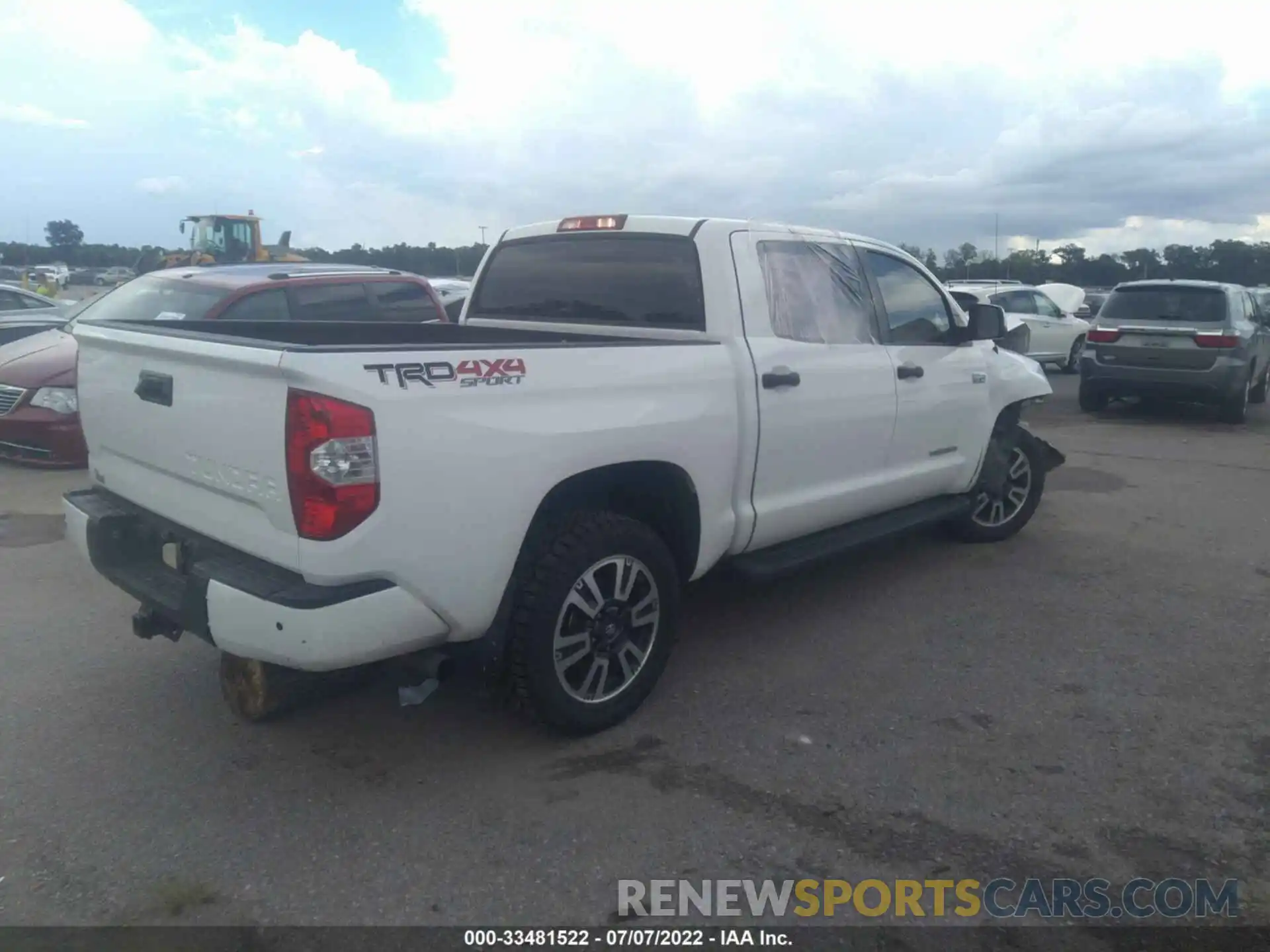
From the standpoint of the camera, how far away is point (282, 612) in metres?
2.94

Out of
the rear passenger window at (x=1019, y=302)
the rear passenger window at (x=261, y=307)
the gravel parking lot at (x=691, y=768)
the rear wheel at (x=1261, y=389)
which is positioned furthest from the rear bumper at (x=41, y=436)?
the rear passenger window at (x=1019, y=302)

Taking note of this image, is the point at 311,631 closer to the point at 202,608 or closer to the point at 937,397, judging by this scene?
the point at 202,608

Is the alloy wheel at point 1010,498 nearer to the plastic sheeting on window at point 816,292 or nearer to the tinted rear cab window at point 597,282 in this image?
the plastic sheeting on window at point 816,292

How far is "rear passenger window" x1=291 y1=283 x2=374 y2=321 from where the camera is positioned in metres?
8.30

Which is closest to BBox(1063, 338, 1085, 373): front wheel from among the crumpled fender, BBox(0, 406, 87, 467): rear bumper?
the crumpled fender

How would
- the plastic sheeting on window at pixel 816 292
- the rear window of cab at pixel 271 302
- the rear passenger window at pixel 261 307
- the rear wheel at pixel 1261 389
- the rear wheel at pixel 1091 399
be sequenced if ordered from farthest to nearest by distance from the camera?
the rear wheel at pixel 1261 389 → the rear wheel at pixel 1091 399 → the rear window of cab at pixel 271 302 → the rear passenger window at pixel 261 307 → the plastic sheeting on window at pixel 816 292

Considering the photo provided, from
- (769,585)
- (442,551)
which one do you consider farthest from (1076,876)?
(769,585)

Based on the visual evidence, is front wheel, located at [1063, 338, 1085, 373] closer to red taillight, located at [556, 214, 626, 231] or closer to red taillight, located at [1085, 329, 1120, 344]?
red taillight, located at [1085, 329, 1120, 344]

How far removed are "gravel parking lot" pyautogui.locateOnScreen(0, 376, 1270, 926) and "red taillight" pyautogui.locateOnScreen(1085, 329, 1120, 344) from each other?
7.75m

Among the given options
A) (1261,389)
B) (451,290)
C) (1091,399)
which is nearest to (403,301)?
(1091,399)

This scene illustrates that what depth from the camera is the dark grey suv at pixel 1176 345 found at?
11.9m

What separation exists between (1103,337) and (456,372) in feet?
37.7

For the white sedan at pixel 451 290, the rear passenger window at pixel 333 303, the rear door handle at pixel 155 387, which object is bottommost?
the rear door handle at pixel 155 387

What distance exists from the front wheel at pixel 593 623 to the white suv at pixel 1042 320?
44.8 feet
